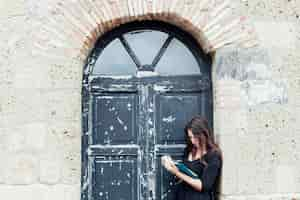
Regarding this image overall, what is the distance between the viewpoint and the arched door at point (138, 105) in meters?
4.66

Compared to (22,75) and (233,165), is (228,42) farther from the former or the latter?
(22,75)

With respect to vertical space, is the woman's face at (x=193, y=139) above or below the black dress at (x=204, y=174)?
above

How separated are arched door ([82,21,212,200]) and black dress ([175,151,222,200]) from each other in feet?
0.83

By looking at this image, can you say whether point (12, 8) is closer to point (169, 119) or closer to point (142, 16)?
point (142, 16)

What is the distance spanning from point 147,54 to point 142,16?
333 mm

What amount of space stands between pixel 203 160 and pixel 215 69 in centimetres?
72

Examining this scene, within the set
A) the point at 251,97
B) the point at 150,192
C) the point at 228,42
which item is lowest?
the point at 150,192

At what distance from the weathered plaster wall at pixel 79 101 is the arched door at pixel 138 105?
21cm

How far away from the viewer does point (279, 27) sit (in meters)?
4.61

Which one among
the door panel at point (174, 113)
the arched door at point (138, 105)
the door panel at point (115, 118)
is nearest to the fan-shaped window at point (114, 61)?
the arched door at point (138, 105)

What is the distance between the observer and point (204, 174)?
4.33 metres

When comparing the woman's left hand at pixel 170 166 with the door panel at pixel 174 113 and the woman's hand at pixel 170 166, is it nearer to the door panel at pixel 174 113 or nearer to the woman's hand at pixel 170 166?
the woman's hand at pixel 170 166

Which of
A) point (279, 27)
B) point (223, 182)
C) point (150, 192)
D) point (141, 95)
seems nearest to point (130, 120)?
point (141, 95)

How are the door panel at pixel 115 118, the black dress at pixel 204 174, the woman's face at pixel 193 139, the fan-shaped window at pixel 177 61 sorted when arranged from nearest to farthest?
the black dress at pixel 204 174 → the woman's face at pixel 193 139 → the door panel at pixel 115 118 → the fan-shaped window at pixel 177 61
